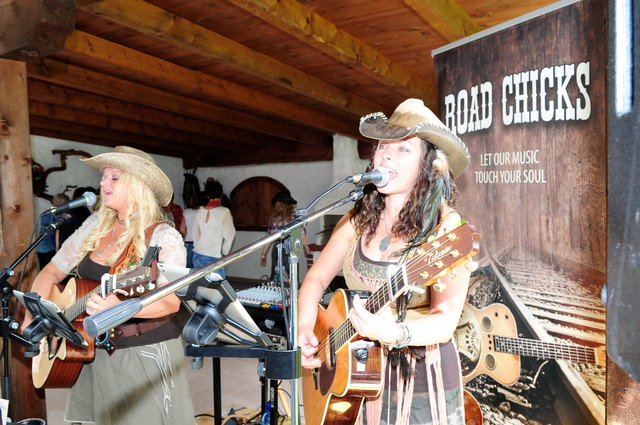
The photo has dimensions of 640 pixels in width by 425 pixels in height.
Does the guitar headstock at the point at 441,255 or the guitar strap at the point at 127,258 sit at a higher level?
the guitar headstock at the point at 441,255

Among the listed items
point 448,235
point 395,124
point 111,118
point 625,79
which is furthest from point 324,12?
point 111,118

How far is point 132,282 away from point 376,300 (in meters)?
0.98

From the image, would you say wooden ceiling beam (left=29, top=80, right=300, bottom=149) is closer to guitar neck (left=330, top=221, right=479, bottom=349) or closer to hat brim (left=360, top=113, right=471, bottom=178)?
hat brim (left=360, top=113, right=471, bottom=178)

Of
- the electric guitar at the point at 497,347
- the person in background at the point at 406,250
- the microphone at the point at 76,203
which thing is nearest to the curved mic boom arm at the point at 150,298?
the person in background at the point at 406,250

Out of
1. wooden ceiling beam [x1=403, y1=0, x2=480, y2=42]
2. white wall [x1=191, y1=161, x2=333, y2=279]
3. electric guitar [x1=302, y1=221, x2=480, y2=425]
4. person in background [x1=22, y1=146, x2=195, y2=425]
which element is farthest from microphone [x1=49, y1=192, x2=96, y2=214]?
white wall [x1=191, y1=161, x2=333, y2=279]

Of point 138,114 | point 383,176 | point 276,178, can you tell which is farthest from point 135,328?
point 276,178

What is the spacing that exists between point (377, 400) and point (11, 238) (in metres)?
2.62

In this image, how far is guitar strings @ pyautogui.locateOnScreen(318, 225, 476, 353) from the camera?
53.1 inches

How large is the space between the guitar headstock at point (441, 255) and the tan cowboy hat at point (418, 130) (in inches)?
14.1

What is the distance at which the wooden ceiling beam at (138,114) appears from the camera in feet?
19.9

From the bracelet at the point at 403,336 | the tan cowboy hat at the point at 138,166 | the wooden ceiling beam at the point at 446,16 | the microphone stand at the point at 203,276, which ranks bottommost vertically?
the bracelet at the point at 403,336

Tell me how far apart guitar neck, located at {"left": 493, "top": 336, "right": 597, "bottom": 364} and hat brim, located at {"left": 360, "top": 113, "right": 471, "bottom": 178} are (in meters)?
0.86

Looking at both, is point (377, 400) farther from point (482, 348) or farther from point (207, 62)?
point (207, 62)

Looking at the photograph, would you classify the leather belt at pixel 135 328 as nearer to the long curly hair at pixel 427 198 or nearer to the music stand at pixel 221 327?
the music stand at pixel 221 327
